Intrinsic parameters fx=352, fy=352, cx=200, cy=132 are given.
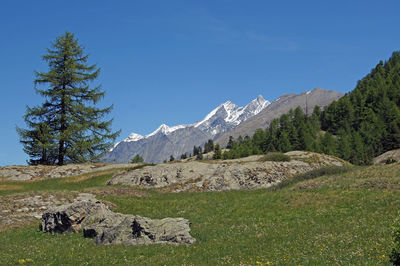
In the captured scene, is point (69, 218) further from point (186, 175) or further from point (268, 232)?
point (186, 175)

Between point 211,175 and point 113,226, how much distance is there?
25153 mm

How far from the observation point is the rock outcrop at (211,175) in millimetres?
44656

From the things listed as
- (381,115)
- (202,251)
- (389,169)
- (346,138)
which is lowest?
(202,251)

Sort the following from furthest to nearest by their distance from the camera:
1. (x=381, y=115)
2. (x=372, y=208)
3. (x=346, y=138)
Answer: (x=381, y=115) < (x=346, y=138) < (x=372, y=208)

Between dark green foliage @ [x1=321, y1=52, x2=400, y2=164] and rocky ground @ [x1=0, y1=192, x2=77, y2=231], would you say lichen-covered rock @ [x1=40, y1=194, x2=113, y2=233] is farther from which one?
dark green foliage @ [x1=321, y1=52, x2=400, y2=164]

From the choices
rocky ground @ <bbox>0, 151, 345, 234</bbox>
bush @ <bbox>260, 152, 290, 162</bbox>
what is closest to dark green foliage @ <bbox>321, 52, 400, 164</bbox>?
bush @ <bbox>260, 152, 290, 162</bbox>

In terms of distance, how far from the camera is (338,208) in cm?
2517

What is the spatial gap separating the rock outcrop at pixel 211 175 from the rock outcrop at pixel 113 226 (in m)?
18.7

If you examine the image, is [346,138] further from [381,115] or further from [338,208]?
[338,208]

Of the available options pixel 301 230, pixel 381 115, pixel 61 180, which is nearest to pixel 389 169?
pixel 301 230

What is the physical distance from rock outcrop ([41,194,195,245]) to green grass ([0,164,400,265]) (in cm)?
86

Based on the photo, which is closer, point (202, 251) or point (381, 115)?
point (202, 251)

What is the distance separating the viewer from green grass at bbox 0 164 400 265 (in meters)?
16.0

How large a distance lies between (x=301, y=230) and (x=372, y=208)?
6.60m
